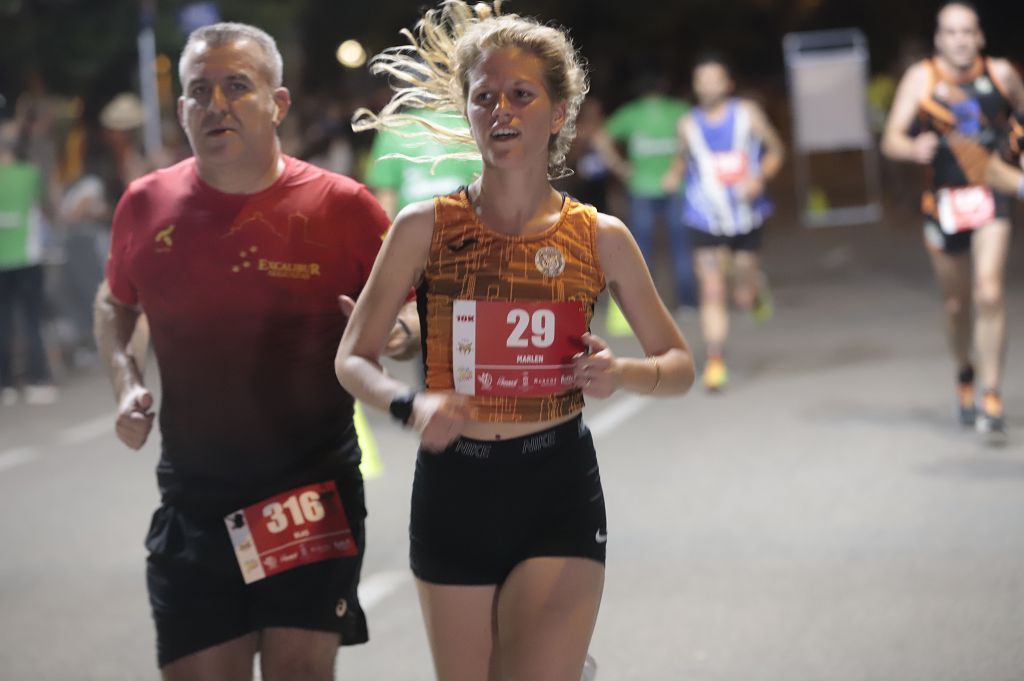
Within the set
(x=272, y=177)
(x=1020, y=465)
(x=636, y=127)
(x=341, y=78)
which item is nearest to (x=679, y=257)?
(x=636, y=127)

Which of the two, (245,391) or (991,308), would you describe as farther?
(991,308)

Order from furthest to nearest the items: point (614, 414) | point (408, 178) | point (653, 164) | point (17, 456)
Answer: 1. point (653, 164)
2. point (614, 414)
3. point (17, 456)
4. point (408, 178)

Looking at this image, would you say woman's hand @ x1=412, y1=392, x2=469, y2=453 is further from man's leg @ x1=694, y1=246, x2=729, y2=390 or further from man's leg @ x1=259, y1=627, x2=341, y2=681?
man's leg @ x1=694, y1=246, x2=729, y2=390

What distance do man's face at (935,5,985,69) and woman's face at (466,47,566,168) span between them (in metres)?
5.55

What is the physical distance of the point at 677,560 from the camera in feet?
22.6

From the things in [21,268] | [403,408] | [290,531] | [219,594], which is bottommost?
[21,268]

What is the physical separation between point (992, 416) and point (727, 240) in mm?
3025

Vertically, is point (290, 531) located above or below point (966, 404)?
above

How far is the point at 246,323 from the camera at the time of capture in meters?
4.04

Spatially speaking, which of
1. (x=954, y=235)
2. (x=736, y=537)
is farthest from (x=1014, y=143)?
(x=736, y=537)

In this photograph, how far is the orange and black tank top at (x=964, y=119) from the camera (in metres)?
8.66

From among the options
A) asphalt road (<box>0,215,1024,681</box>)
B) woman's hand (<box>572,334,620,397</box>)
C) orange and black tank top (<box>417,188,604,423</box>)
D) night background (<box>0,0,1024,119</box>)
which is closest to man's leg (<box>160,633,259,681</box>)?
orange and black tank top (<box>417,188,604,423</box>)

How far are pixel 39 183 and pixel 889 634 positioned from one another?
930cm

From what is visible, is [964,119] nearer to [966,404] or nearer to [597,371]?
[966,404]
